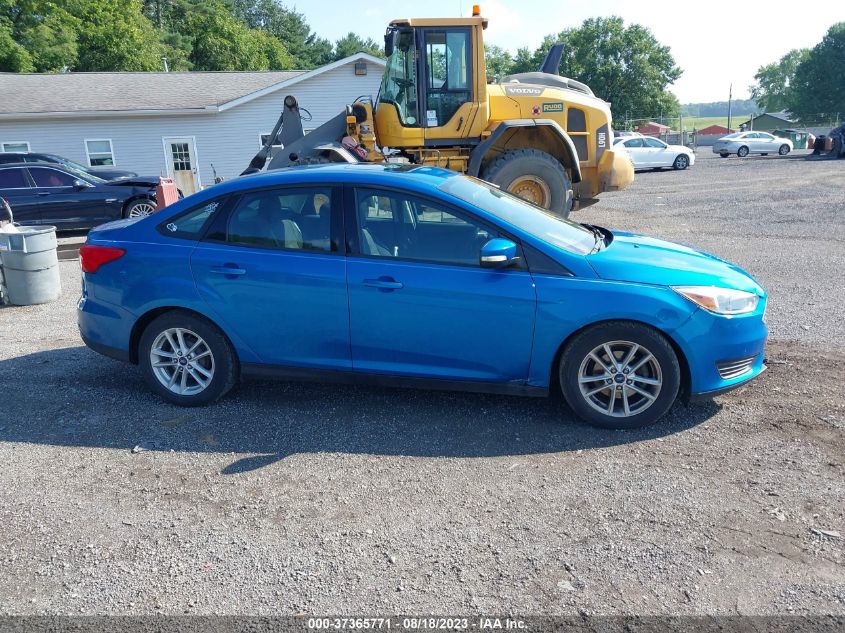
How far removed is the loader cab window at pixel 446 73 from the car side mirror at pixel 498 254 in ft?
23.5

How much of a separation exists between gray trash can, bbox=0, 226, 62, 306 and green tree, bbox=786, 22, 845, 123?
81.2m

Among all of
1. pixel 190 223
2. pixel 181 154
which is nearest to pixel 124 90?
pixel 181 154

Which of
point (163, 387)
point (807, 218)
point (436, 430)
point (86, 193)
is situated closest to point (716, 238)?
point (807, 218)

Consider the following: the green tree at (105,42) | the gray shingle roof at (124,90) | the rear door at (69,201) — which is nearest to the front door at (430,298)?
the rear door at (69,201)

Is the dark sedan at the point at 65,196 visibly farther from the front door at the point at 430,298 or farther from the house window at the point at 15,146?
the front door at the point at 430,298

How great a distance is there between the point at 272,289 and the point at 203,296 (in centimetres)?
50

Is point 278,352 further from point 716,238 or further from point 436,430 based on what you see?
point 716,238

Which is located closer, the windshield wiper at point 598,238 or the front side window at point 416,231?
the front side window at point 416,231

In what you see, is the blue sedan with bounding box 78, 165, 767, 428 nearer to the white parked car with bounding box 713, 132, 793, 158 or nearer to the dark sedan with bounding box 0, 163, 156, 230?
the dark sedan with bounding box 0, 163, 156, 230

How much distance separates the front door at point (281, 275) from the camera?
460 cm

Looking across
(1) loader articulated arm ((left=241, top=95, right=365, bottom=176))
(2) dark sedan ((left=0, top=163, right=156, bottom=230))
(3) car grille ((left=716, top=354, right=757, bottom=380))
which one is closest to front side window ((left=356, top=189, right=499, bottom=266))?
(3) car grille ((left=716, top=354, right=757, bottom=380))

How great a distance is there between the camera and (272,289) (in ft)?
15.2

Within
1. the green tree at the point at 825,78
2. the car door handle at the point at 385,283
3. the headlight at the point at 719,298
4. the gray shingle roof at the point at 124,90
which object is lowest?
the headlight at the point at 719,298

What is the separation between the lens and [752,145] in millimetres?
36281
